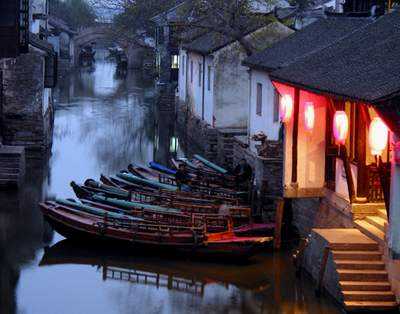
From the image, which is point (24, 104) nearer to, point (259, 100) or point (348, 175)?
point (259, 100)

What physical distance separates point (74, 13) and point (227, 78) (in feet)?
246

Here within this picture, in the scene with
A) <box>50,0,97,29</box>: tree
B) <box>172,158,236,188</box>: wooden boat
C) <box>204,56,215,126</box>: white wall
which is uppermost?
<box>50,0,97,29</box>: tree

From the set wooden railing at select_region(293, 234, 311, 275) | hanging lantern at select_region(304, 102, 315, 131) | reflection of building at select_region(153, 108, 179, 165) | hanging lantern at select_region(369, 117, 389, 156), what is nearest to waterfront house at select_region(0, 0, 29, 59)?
hanging lantern at select_region(304, 102, 315, 131)

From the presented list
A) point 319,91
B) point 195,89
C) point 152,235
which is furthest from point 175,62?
point 319,91

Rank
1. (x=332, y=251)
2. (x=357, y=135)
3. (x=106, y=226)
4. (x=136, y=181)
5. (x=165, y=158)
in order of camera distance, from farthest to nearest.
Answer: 1. (x=165, y=158)
2. (x=136, y=181)
3. (x=106, y=226)
4. (x=357, y=135)
5. (x=332, y=251)

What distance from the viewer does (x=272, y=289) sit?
19.4 m

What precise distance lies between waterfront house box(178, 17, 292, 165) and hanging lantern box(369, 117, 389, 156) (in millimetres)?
16213

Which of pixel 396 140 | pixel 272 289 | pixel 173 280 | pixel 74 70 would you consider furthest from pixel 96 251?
pixel 74 70

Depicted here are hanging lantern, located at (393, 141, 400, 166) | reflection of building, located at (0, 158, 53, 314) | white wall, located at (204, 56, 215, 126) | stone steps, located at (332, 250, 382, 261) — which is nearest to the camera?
hanging lantern, located at (393, 141, 400, 166)

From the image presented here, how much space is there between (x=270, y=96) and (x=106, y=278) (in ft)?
33.4

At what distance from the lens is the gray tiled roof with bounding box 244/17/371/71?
25062 mm

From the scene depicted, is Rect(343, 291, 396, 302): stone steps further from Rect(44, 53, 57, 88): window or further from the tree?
the tree

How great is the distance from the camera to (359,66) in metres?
18.4

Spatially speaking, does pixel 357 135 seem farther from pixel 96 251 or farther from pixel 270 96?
pixel 270 96
